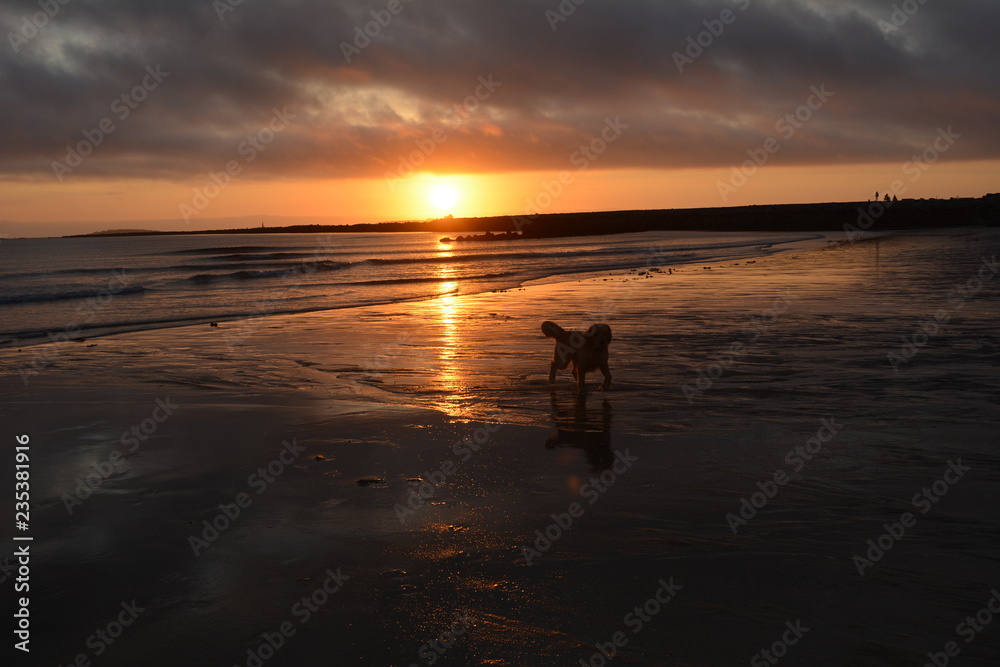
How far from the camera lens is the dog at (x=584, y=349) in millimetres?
8617

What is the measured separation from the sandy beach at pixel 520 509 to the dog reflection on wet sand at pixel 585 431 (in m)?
0.04

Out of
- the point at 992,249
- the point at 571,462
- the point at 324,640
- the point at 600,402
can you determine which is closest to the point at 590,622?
the point at 324,640

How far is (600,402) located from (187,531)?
15.1 ft

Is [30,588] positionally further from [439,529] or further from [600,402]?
[600,402]

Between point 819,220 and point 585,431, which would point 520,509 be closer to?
point 585,431

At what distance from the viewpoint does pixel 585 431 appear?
711 cm

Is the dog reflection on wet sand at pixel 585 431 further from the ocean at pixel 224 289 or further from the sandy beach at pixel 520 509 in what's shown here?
the ocean at pixel 224 289

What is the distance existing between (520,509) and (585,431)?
207cm

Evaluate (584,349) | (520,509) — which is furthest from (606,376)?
(520,509)

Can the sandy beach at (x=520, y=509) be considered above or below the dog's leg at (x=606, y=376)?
below

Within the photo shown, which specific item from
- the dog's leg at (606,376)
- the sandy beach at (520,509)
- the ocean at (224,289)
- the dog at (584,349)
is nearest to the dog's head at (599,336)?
the dog at (584,349)

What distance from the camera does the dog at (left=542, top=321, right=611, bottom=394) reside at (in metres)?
8.62

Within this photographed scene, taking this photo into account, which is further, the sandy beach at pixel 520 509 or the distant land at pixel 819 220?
the distant land at pixel 819 220

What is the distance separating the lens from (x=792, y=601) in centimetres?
383
